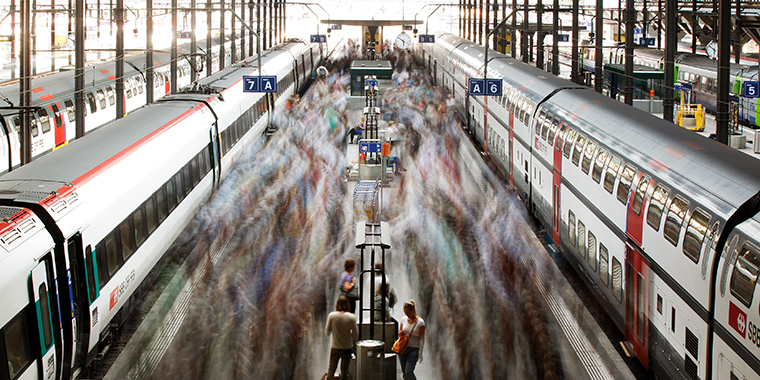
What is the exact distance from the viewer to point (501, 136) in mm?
23125

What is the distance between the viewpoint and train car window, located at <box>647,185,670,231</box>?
9.31 meters

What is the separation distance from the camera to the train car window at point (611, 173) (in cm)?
1129

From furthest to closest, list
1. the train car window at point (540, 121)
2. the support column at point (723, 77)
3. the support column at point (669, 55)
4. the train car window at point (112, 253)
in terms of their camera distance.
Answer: the support column at point (669, 55)
the train car window at point (540, 121)
the support column at point (723, 77)
the train car window at point (112, 253)

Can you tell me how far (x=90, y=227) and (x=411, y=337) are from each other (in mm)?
4491

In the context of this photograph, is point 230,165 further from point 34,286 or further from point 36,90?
point 34,286

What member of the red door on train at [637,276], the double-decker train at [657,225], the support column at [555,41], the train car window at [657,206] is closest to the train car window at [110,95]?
the double-decker train at [657,225]

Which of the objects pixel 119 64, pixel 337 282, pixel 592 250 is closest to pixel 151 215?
pixel 337 282

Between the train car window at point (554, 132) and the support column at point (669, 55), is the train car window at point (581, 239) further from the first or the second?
the support column at point (669, 55)

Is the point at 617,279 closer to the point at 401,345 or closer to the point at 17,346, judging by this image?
the point at 401,345

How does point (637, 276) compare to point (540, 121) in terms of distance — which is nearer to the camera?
point (637, 276)

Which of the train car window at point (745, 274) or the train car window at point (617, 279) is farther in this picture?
the train car window at point (617, 279)

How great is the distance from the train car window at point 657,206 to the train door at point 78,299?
7305 mm

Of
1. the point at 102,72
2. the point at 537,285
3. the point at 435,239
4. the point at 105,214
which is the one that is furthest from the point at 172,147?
the point at 102,72

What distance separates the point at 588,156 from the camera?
12867mm
